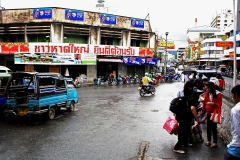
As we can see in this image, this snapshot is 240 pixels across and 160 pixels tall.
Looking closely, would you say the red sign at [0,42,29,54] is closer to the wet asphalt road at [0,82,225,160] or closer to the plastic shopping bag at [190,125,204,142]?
the wet asphalt road at [0,82,225,160]

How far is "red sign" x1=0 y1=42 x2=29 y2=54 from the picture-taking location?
25.5 m

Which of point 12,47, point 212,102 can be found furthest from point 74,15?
point 212,102

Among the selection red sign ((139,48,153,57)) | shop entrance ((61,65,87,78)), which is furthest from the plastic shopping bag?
red sign ((139,48,153,57))

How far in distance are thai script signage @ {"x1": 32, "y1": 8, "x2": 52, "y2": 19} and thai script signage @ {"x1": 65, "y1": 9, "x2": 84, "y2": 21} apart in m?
1.77

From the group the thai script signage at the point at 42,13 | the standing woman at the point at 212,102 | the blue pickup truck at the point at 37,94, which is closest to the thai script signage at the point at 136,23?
the thai script signage at the point at 42,13

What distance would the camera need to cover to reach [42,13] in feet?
84.5

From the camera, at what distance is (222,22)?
123000mm

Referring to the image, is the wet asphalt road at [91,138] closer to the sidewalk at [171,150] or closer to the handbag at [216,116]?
the sidewalk at [171,150]

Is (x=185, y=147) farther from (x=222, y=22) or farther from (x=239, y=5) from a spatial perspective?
(x=222, y=22)

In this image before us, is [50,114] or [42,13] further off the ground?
[42,13]

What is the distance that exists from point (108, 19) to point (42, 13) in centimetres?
744

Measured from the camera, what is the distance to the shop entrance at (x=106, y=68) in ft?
95.0

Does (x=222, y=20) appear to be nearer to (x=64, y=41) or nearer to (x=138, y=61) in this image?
(x=138, y=61)

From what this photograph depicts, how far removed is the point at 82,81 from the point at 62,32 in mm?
5647
